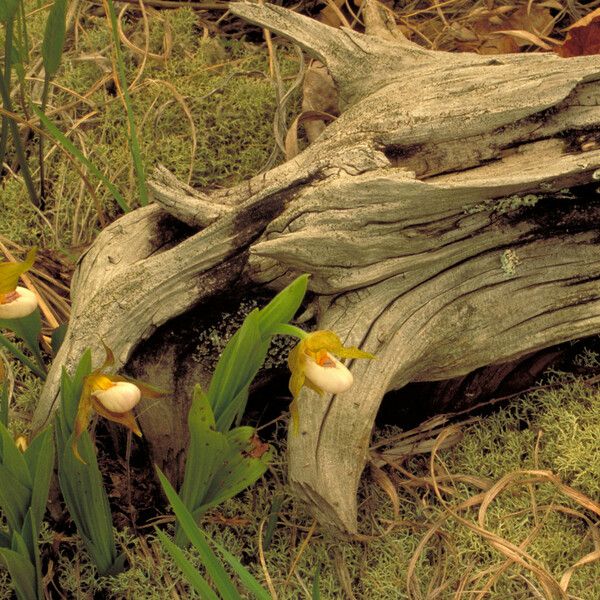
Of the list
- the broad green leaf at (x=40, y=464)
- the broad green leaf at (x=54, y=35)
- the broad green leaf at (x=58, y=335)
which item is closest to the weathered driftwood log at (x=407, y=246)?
the broad green leaf at (x=58, y=335)

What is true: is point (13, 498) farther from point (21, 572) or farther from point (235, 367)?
point (235, 367)

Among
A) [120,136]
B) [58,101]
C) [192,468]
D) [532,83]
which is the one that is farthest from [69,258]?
[532,83]

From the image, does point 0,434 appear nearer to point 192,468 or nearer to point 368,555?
point 192,468

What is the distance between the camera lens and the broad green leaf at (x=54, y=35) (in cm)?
185

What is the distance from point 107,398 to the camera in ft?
4.66

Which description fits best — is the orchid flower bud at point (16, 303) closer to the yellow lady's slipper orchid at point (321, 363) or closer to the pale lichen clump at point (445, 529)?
the yellow lady's slipper orchid at point (321, 363)

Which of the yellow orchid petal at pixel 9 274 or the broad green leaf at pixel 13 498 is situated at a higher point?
the yellow orchid petal at pixel 9 274

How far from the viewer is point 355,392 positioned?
1767 mm

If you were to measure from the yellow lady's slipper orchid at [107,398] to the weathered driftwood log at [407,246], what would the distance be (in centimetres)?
35

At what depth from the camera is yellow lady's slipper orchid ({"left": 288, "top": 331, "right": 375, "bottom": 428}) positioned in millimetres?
1400

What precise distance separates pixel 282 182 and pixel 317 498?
0.64 meters

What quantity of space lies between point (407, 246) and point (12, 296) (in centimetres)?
77

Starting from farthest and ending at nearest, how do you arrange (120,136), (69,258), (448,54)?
(120,136)
(69,258)
(448,54)

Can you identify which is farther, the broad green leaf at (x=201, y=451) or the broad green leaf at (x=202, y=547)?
the broad green leaf at (x=201, y=451)
